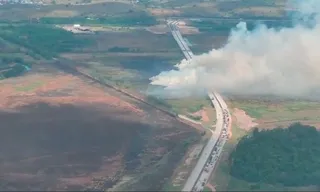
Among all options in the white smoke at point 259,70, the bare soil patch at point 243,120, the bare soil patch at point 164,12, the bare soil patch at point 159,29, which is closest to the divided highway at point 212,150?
the bare soil patch at point 243,120

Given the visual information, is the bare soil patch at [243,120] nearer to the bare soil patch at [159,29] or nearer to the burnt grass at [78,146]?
the burnt grass at [78,146]

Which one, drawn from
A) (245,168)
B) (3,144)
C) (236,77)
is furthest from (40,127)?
(236,77)

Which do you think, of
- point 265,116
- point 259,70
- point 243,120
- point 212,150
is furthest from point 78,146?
point 259,70

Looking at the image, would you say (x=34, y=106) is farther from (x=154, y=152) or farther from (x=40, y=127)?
(x=154, y=152)

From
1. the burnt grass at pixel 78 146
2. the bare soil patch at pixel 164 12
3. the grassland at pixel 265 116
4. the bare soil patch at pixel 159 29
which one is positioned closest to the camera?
the burnt grass at pixel 78 146

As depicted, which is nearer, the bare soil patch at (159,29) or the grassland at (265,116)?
the grassland at (265,116)

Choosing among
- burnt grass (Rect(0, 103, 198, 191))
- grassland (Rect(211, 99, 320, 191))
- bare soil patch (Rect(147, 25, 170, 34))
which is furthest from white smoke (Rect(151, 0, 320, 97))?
bare soil patch (Rect(147, 25, 170, 34))

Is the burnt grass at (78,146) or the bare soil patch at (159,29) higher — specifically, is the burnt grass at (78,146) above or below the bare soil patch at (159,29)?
below
